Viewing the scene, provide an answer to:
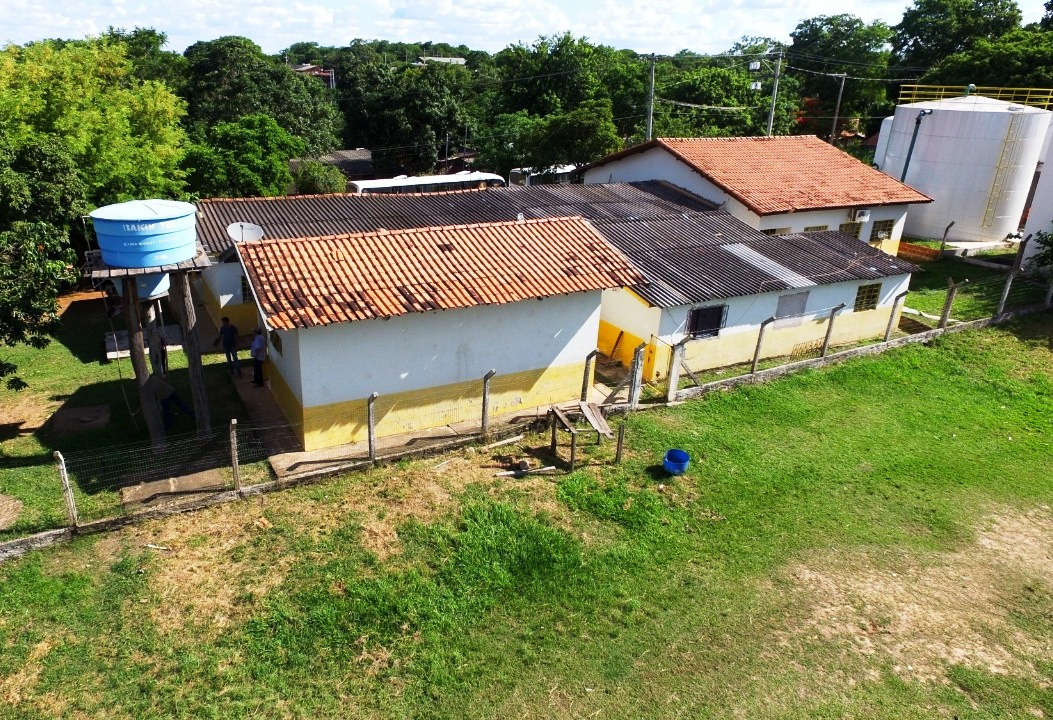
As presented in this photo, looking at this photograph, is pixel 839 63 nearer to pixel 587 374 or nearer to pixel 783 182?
pixel 783 182

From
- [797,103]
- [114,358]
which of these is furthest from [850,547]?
[797,103]

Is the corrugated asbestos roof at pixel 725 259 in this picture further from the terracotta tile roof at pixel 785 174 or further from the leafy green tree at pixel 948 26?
the leafy green tree at pixel 948 26

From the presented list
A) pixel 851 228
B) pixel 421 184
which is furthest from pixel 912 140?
pixel 421 184

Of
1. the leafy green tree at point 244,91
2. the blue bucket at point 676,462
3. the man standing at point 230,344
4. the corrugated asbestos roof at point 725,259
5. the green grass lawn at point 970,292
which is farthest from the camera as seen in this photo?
the leafy green tree at point 244,91

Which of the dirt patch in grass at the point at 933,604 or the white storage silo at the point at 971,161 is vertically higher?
the white storage silo at the point at 971,161

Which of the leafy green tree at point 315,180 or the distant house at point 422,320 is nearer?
the distant house at point 422,320

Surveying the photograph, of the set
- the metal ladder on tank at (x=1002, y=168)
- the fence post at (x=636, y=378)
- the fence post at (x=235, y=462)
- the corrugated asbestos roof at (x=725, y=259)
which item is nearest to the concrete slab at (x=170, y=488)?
the fence post at (x=235, y=462)

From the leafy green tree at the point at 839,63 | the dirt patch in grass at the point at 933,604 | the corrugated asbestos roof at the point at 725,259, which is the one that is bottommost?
the dirt patch in grass at the point at 933,604

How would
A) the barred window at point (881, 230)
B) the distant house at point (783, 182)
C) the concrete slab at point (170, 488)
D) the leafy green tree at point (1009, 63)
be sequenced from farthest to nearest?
the leafy green tree at point (1009, 63), the barred window at point (881, 230), the distant house at point (783, 182), the concrete slab at point (170, 488)
